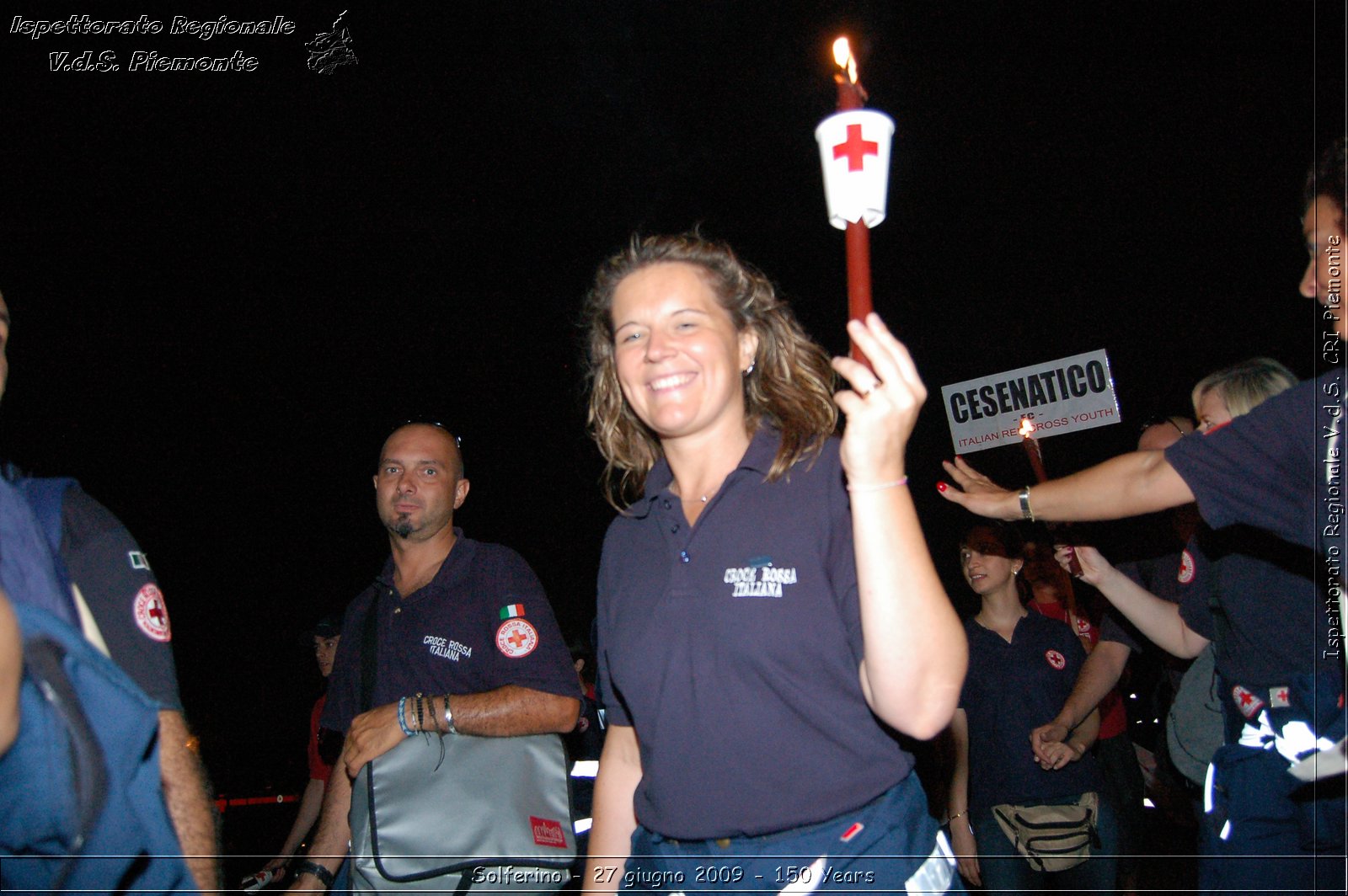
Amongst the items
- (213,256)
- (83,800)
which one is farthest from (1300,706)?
(213,256)

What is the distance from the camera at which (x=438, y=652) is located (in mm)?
3814

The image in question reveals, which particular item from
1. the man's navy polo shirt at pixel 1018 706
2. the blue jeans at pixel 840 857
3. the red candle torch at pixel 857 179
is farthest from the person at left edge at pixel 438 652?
the man's navy polo shirt at pixel 1018 706

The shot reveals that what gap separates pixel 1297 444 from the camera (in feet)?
7.80

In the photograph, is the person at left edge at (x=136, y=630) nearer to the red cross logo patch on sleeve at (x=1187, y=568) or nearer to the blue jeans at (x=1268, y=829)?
the blue jeans at (x=1268, y=829)

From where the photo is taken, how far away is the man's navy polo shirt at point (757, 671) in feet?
6.18

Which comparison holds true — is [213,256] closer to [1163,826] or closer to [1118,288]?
[1118,288]

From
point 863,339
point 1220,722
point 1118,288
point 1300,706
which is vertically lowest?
point 1220,722

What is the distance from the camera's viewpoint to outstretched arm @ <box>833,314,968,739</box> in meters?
1.67

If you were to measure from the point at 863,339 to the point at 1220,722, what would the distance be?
3.00 meters

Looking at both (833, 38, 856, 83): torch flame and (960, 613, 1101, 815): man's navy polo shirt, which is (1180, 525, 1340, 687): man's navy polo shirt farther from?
(833, 38, 856, 83): torch flame

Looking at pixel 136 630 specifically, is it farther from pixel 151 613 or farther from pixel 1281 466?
pixel 1281 466

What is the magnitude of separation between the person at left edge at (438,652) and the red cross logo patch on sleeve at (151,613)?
1.53 m

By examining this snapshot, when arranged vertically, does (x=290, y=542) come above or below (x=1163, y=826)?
above

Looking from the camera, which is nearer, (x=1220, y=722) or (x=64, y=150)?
(x=1220, y=722)
